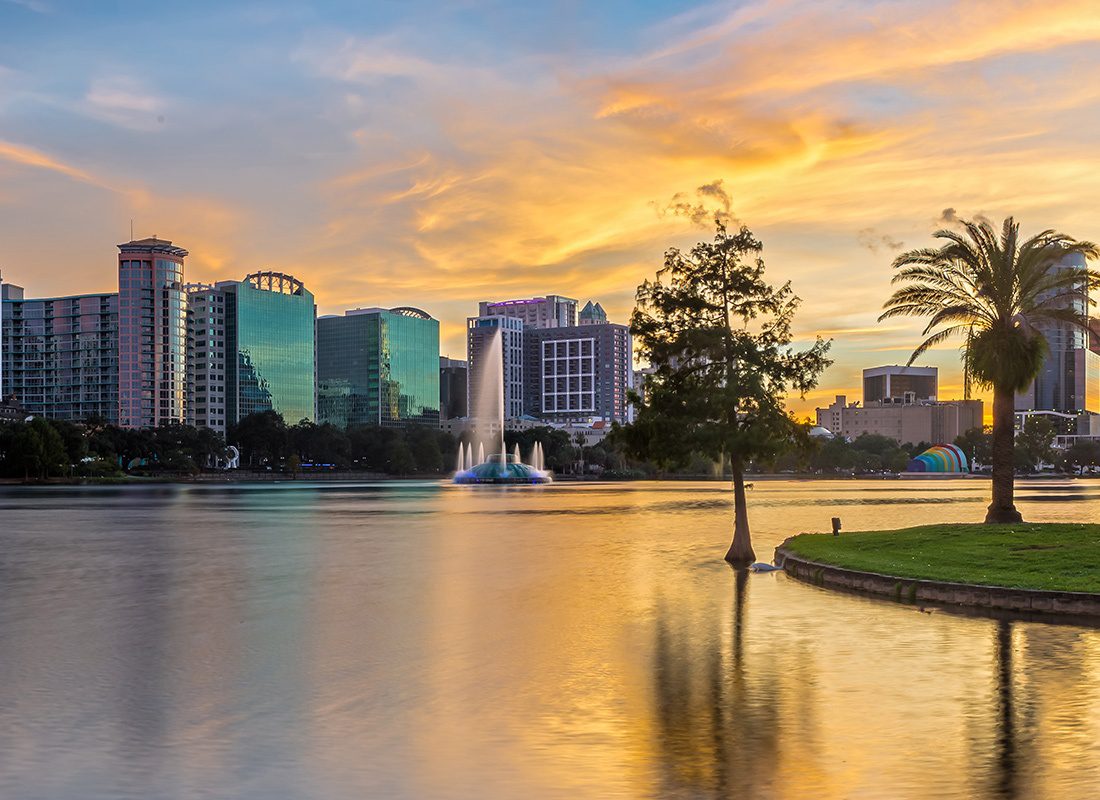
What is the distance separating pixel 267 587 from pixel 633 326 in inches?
533

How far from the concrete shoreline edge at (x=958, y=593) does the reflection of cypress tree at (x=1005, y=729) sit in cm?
409

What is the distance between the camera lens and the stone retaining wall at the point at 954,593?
23.3 meters

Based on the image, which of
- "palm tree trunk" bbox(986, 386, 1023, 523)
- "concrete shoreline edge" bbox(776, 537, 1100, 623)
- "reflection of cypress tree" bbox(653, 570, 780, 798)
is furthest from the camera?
"palm tree trunk" bbox(986, 386, 1023, 523)

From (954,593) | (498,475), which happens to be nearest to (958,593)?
(954,593)

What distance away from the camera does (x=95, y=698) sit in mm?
16078

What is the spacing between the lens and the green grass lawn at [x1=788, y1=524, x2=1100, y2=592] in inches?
1037

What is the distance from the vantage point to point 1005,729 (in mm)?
13391

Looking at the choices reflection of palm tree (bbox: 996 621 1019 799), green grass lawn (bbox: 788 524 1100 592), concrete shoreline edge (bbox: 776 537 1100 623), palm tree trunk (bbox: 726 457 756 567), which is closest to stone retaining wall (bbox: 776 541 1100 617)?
concrete shoreline edge (bbox: 776 537 1100 623)

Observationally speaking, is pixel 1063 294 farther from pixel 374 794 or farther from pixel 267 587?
pixel 374 794

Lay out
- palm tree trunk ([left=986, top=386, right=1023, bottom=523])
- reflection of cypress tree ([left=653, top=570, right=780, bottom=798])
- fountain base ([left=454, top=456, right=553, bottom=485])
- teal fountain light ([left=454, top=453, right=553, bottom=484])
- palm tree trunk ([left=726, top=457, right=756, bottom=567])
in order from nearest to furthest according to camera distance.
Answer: reflection of cypress tree ([left=653, top=570, right=780, bottom=798])
palm tree trunk ([left=726, top=457, right=756, bottom=567])
palm tree trunk ([left=986, top=386, right=1023, bottom=523])
fountain base ([left=454, top=456, right=553, bottom=485])
teal fountain light ([left=454, top=453, right=553, bottom=484])

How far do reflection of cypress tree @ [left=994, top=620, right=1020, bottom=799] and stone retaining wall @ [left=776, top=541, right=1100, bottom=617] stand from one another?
410 cm

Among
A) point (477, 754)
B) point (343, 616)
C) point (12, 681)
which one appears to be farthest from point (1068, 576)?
point (12, 681)

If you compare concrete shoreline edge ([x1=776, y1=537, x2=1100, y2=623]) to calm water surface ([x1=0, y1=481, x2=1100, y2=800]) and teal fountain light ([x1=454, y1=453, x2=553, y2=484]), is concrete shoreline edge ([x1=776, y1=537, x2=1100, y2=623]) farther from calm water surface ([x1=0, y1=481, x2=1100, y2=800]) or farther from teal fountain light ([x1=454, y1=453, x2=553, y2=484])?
teal fountain light ([x1=454, y1=453, x2=553, y2=484])

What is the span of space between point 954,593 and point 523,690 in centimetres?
1333
